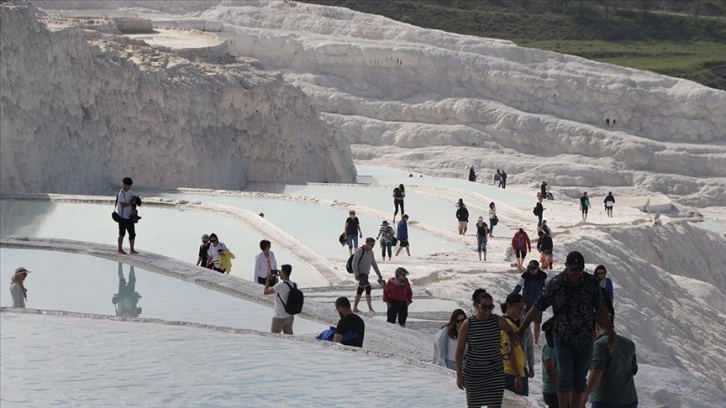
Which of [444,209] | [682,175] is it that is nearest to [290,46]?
[682,175]

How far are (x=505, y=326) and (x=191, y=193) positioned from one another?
21.4 meters

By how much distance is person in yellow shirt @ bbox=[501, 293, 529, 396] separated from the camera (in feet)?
35.8

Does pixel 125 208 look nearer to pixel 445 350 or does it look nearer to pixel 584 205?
pixel 445 350

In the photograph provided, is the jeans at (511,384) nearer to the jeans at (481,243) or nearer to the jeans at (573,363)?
the jeans at (573,363)

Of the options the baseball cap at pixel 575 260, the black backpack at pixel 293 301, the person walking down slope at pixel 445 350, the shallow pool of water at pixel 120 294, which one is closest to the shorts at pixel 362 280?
the shallow pool of water at pixel 120 294

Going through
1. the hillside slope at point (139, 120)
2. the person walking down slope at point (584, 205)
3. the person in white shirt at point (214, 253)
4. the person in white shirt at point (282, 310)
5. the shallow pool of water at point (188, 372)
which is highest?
the hillside slope at point (139, 120)

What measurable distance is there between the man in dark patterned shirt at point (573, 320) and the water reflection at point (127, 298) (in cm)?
615

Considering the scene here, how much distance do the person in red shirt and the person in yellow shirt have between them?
4.36 m

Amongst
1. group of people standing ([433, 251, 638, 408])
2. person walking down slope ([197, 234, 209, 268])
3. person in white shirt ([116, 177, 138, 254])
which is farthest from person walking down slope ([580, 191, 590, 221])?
group of people standing ([433, 251, 638, 408])

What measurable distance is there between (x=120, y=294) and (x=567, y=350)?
700cm

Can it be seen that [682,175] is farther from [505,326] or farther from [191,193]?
[505,326]

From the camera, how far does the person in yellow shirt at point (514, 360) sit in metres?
10.9

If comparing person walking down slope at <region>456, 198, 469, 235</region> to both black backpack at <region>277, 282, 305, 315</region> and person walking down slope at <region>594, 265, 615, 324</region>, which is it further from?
black backpack at <region>277, 282, 305, 315</region>

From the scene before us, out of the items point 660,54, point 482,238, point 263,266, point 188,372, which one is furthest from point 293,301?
point 660,54
